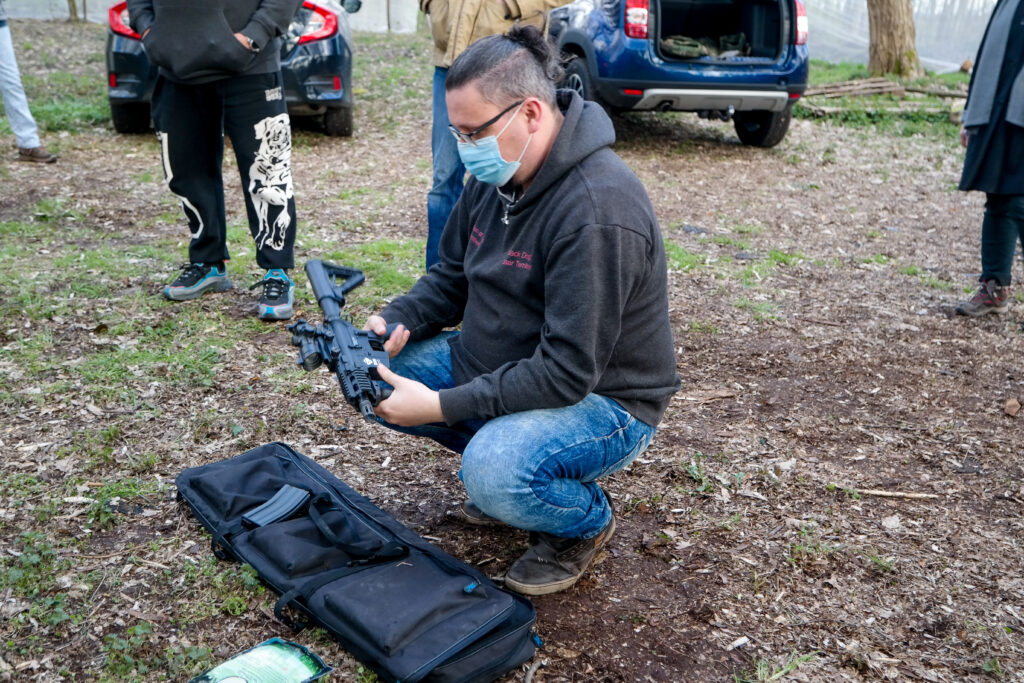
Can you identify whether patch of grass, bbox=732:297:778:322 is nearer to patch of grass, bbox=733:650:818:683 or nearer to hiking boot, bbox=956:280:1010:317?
hiking boot, bbox=956:280:1010:317

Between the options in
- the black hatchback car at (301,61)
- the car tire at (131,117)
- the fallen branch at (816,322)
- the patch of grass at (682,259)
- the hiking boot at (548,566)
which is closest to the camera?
the hiking boot at (548,566)

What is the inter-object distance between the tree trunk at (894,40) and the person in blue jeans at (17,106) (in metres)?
11.2

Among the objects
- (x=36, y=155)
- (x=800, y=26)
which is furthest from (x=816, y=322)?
(x=36, y=155)

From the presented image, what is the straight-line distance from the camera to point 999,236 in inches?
195

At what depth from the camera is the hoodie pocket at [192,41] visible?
162 inches

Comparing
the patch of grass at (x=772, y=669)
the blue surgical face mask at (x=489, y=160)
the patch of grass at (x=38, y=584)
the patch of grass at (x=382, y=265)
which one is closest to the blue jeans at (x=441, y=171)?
the patch of grass at (x=382, y=265)

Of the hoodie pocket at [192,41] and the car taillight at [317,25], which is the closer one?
the hoodie pocket at [192,41]

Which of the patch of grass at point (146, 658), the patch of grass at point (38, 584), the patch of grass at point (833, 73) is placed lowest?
the patch of grass at point (146, 658)

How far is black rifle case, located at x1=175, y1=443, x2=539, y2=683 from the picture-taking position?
232 centimetres

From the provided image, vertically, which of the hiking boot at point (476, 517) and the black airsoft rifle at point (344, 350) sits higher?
the black airsoft rifle at point (344, 350)

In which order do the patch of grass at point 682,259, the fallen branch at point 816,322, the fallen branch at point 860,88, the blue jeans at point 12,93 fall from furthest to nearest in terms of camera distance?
the fallen branch at point 860,88 < the blue jeans at point 12,93 < the patch of grass at point 682,259 < the fallen branch at point 816,322

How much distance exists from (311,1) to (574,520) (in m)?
6.17

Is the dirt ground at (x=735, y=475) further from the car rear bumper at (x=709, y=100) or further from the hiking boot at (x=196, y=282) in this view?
the car rear bumper at (x=709, y=100)

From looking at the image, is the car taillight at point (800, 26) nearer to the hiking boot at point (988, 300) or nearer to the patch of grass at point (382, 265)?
the hiking boot at point (988, 300)
